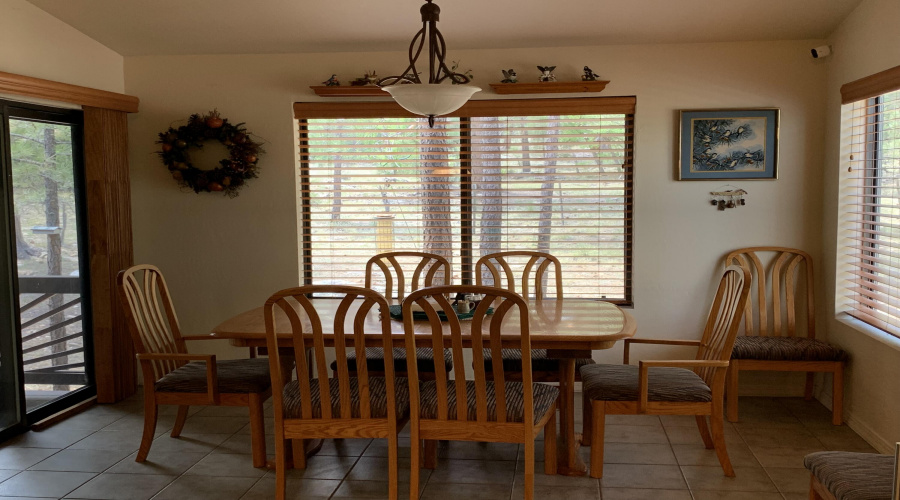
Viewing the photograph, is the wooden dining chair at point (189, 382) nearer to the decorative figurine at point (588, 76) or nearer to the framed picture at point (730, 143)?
the decorative figurine at point (588, 76)

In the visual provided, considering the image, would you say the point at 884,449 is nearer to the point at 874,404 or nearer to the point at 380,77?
the point at 874,404

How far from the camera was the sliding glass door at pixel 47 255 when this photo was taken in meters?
3.80

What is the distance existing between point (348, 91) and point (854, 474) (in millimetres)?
3166

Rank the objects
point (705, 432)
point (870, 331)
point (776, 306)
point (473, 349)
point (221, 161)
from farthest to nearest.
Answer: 1. point (221, 161)
2. point (776, 306)
3. point (870, 331)
4. point (705, 432)
5. point (473, 349)

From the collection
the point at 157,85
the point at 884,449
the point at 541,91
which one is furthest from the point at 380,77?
the point at 884,449

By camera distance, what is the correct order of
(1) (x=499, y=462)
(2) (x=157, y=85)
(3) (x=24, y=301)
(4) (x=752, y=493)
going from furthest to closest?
(2) (x=157, y=85)
(3) (x=24, y=301)
(1) (x=499, y=462)
(4) (x=752, y=493)

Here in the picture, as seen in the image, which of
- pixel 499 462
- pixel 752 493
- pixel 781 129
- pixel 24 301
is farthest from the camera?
pixel 781 129

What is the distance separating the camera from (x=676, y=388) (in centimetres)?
306

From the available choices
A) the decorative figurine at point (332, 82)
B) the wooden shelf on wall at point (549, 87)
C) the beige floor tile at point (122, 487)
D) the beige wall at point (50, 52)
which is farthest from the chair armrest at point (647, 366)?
the beige wall at point (50, 52)

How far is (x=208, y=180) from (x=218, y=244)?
1.36 feet

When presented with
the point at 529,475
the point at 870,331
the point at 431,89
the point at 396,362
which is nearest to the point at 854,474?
the point at 529,475

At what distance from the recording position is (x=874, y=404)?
3.57 metres

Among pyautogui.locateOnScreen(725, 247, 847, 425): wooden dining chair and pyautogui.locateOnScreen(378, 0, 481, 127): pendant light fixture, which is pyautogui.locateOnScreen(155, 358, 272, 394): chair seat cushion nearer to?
pyautogui.locateOnScreen(378, 0, 481, 127): pendant light fixture

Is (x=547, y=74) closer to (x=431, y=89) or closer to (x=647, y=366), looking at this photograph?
(x=431, y=89)
